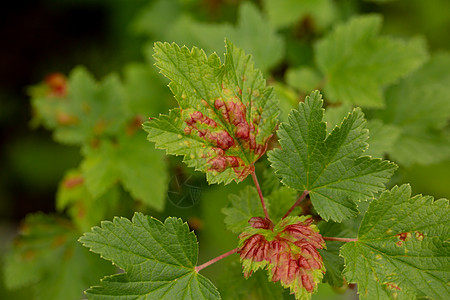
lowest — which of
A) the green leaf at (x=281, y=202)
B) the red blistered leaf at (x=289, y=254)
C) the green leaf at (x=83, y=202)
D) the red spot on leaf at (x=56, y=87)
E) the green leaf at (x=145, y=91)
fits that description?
the red blistered leaf at (x=289, y=254)

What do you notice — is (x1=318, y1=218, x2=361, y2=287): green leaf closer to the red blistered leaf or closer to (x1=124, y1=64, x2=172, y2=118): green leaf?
the red blistered leaf

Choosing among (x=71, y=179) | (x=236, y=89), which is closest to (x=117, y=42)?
(x=71, y=179)

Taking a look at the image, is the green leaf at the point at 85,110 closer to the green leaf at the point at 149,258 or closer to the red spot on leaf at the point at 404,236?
the green leaf at the point at 149,258

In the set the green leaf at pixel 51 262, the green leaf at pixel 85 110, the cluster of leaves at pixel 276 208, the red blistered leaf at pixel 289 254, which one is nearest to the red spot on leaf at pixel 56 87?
the green leaf at pixel 85 110

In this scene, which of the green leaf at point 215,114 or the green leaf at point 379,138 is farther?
the green leaf at point 379,138

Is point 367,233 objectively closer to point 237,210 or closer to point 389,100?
point 237,210

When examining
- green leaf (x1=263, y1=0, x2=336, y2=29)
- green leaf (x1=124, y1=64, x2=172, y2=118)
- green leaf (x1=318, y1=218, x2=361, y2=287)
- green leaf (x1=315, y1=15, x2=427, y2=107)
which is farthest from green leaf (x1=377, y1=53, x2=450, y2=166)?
green leaf (x1=124, y1=64, x2=172, y2=118)
